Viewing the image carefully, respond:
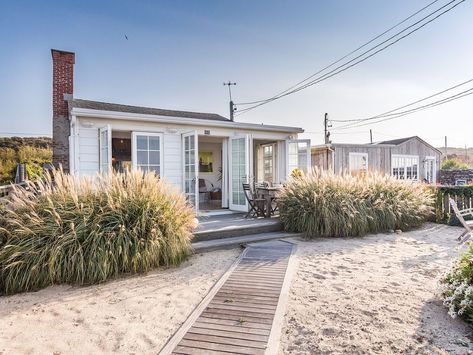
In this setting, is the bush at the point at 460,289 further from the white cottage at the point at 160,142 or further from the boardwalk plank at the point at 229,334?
the white cottage at the point at 160,142

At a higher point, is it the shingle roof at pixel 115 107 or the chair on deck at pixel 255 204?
the shingle roof at pixel 115 107

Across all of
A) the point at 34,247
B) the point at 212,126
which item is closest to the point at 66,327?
the point at 34,247

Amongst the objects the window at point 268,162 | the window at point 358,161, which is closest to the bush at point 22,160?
the window at point 268,162

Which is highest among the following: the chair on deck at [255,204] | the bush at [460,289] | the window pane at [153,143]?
the window pane at [153,143]

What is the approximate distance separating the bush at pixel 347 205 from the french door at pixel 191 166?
228cm

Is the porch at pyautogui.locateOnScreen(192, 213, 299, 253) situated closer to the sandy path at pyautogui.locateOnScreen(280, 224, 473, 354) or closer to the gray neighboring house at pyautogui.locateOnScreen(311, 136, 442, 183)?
the sandy path at pyautogui.locateOnScreen(280, 224, 473, 354)

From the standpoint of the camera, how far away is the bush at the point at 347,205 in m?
Answer: 5.68

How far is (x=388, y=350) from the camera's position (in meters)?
2.05

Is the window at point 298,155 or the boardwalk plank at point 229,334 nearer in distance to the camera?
the boardwalk plank at point 229,334

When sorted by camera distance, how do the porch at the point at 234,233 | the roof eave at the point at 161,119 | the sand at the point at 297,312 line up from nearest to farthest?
the sand at the point at 297,312 → the porch at the point at 234,233 → the roof eave at the point at 161,119

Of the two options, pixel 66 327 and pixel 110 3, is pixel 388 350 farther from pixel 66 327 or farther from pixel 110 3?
pixel 110 3

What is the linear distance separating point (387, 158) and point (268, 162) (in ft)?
28.3

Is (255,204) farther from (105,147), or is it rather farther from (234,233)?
(105,147)

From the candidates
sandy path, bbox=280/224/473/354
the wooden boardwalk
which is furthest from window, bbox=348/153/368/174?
the wooden boardwalk
